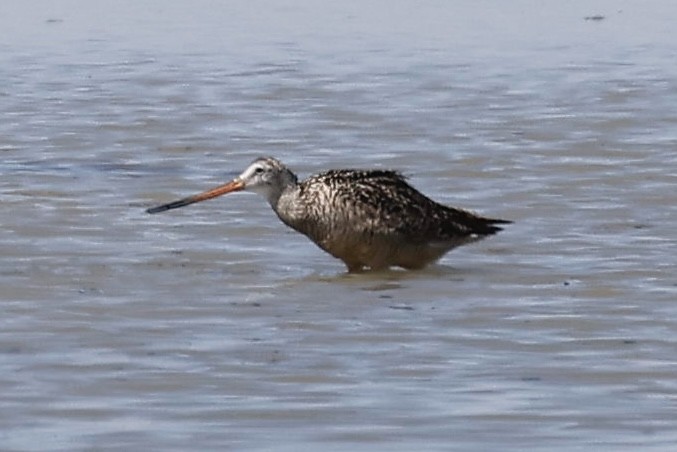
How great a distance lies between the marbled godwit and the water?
114mm

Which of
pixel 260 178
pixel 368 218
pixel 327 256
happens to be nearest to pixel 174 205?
pixel 260 178

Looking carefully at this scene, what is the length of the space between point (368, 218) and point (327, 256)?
0.54 m

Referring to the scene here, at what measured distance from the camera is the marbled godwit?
8.41m

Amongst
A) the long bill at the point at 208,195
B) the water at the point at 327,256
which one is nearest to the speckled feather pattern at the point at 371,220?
the water at the point at 327,256

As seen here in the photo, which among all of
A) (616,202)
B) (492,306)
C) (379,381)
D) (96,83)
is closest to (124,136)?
(96,83)

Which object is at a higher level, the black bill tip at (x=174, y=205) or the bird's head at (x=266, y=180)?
the bird's head at (x=266, y=180)

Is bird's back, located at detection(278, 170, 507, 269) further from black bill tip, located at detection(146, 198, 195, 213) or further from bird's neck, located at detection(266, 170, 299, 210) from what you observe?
black bill tip, located at detection(146, 198, 195, 213)

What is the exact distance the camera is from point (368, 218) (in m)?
8.45

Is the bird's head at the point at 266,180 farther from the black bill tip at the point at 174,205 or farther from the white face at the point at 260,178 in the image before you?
the black bill tip at the point at 174,205

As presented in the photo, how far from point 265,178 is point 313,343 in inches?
67.1

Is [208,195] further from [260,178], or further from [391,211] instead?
[391,211]

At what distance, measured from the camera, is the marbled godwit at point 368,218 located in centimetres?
841

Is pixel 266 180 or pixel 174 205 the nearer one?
pixel 266 180

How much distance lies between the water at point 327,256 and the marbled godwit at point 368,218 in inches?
4.5
